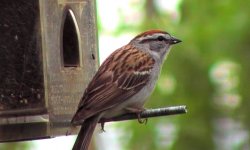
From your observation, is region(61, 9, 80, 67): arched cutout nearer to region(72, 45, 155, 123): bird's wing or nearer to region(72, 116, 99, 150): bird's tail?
region(72, 45, 155, 123): bird's wing

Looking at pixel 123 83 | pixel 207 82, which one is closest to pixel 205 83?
pixel 207 82

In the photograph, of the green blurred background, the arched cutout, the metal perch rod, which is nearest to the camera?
the metal perch rod

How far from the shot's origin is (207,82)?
9492mm

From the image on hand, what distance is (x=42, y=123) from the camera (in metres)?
6.37

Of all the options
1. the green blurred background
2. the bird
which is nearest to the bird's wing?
the bird

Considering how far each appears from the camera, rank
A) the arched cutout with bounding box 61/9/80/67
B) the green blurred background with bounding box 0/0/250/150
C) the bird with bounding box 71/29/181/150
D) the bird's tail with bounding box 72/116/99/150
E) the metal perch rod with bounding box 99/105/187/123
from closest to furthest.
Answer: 1. the metal perch rod with bounding box 99/105/187/123
2. the bird's tail with bounding box 72/116/99/150
3. the bird with bounding box 71/29/181/150
4. the arched cutout with bounding box 61/9/80/67
5. the green blurred background with bounding box 0/0/250/150

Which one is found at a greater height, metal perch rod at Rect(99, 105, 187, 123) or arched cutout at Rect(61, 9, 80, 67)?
arched cutout at Rect(61, 9, 80, 67)

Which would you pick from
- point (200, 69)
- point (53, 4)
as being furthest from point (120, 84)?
point (200, 69)

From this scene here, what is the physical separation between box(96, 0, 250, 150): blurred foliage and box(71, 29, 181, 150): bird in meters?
2.11

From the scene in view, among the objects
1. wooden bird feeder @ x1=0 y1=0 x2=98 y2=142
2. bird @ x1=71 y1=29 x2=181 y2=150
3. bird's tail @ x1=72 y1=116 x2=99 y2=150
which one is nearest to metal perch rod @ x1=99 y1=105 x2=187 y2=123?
bird @ x1=71 y1=29 x2=181 y2=150

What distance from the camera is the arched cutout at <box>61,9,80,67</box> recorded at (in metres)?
6.80

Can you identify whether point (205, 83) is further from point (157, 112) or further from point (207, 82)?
point (157, 112)

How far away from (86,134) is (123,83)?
683 mm

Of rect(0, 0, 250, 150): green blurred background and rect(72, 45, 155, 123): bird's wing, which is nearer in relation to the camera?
rect(72, 45, 155, 123): bird's wing
